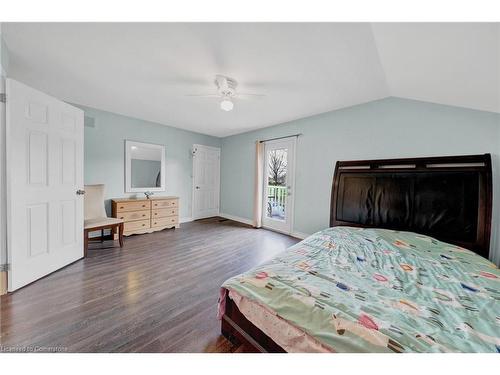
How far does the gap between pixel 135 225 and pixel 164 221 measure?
0.54m

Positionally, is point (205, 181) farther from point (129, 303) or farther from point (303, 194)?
point (129, 303)

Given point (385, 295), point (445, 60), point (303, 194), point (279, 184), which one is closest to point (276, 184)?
point (279, 184)

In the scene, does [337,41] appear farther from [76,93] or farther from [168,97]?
[76,93]

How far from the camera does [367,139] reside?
105 inches

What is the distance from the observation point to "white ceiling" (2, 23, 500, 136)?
1.31 metres

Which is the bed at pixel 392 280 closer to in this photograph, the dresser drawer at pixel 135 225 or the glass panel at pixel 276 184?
the glass panel at pixel 276 184

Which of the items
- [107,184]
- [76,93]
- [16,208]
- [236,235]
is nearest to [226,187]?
[236,235]

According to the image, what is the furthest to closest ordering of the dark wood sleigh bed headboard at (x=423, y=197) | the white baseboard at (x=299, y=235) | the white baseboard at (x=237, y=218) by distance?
the white baseboard at (x=237, y=218)
the white baseboard at (x=299, y=235)
the dark wood sleigh bed headboard at (x=423, y=197)

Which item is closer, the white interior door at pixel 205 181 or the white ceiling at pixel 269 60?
the white ceiling at pixel 269 60

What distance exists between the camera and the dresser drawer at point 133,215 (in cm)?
327

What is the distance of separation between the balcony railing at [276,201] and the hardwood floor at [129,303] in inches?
52.0

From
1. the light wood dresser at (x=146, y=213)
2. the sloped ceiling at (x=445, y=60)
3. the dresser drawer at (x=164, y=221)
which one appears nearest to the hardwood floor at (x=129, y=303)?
the light wood dresser at (x=146, y=213)

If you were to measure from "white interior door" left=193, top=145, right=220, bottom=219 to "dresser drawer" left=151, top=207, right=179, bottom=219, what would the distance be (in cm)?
80
